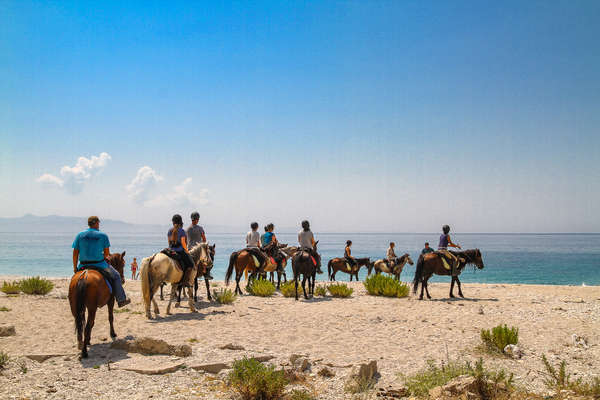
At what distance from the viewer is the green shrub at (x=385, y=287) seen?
47.7 ft

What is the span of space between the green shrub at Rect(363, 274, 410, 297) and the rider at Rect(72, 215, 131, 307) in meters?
10.0

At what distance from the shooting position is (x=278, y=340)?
25.7ft

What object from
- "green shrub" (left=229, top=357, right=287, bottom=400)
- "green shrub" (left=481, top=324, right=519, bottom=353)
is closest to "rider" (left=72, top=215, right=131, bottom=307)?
"green shrub" (left=229, top=357, right=287, bottom=400)

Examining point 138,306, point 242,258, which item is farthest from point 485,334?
point 138,306

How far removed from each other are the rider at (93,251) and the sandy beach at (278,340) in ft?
3.94

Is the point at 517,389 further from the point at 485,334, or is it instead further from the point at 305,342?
the point at 305,342

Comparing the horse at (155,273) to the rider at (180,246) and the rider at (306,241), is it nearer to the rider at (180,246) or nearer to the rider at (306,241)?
the rider at (180,246)

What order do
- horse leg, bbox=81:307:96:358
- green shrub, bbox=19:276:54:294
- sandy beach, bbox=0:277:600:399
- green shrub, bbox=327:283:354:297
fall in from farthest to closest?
green shrub, bbox=327:283:354:297 < green shrub, bbox=19:276:54:294 < horse leg, bbox=81:307:96:358 < sandy beach, bbox=0:277:600:399

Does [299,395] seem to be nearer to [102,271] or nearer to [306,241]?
[102,271]

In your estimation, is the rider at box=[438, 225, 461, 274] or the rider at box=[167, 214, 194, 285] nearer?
the rider at box=[167, 214, 194, 285]

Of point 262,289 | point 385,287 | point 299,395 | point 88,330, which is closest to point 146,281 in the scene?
point 88,330

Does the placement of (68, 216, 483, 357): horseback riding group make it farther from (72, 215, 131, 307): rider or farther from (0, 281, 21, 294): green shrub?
(0, 281, 21, 294): green shrub

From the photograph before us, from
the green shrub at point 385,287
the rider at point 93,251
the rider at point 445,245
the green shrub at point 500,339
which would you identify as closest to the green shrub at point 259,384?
the rider at point 93,251

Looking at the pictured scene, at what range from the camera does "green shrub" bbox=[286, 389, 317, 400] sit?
4762mm
